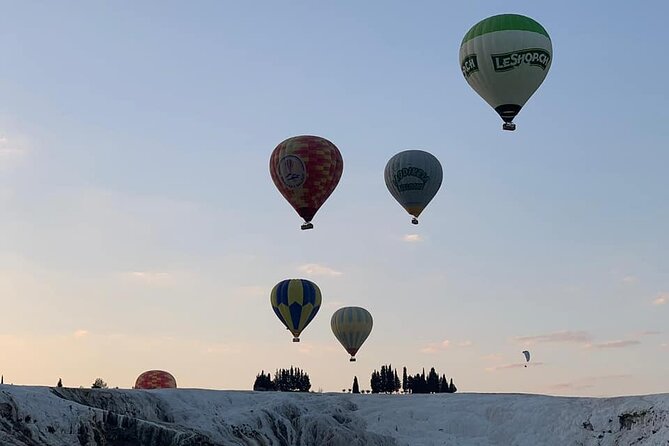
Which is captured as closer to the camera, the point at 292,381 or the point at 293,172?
the point at 293,172

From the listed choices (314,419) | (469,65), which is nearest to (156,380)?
(314,419)

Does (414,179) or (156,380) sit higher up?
(414,179)

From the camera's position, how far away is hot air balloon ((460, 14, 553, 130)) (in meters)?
63.7

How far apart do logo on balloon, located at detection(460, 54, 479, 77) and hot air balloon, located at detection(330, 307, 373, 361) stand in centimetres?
3863

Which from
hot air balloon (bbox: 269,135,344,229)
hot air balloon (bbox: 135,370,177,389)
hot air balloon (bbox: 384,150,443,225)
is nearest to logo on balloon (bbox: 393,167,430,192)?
hot air balloon (bbox: 384,150,443,225)

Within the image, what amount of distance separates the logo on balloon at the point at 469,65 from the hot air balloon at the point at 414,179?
1698 cm

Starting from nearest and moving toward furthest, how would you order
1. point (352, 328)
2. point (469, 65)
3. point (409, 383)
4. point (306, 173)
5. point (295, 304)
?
point (469, 65)
point (306, 173)
point (295, 304)
point (352, 328)
point (409, 383)

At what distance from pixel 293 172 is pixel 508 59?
18524 mm

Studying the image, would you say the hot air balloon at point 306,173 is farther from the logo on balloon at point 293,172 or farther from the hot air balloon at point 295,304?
the hot air balloon at point 295,304

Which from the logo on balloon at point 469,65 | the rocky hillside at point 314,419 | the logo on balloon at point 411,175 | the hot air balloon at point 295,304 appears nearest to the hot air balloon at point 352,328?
the hot air balloon at point 295,304

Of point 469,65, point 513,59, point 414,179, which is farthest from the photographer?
point 414,179

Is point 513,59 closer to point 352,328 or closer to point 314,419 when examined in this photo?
point 314,419

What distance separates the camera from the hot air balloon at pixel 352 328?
9938cm

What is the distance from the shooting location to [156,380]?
10212cm
